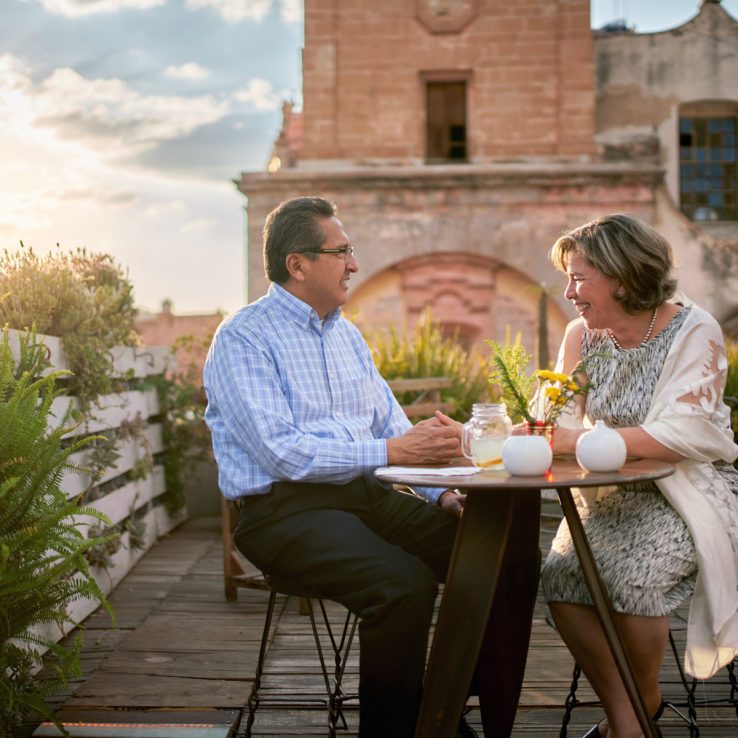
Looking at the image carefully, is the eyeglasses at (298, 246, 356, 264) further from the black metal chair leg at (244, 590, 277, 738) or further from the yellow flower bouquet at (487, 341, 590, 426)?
the black metal chair leg at (244, 590, 277, 738)

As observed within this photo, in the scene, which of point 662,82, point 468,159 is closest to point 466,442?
point 468,159

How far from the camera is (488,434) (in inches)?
108

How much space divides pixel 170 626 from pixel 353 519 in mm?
2083

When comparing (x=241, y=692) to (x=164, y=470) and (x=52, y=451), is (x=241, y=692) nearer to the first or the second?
(x=52, y=451)

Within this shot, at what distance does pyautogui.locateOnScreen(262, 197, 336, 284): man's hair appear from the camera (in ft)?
10.8

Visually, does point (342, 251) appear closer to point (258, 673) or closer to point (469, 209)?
point (258, 673)

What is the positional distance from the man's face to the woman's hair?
0.81 m

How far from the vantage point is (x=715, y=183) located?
17.5 m

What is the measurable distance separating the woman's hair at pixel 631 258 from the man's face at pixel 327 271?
31.9 inches

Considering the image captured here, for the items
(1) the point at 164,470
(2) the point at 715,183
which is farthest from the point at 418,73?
(1) the point at 164,470

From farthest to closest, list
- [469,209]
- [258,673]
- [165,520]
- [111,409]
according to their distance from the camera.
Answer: [469,209] → [165,520] → [111,409] → [258,673]

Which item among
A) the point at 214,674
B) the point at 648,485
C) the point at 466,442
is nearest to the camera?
the point at 466,442

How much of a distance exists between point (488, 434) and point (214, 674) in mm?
1817

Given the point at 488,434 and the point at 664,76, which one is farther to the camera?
the point at 664,76
